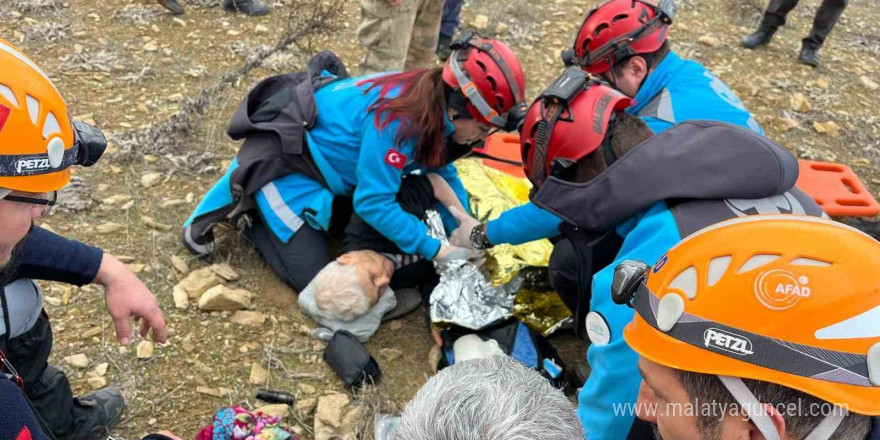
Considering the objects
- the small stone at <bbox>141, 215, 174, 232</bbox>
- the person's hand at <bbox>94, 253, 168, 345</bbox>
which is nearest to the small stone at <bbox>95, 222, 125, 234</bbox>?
the small stone at <bbox>141, 215, 174, 232</bbox>

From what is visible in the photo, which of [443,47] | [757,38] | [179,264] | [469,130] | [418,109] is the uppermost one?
[418,109]

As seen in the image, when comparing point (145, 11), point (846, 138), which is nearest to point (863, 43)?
point (846, 138)

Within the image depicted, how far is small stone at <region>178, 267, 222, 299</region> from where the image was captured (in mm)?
3578

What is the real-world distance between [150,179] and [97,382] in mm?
1624

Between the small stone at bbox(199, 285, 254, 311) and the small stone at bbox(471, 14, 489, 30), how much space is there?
467cm

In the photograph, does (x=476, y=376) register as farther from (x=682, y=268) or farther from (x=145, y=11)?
(x=145, y=11)

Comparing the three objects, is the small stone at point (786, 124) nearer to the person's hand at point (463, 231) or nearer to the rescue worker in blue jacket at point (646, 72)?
the rescue worker in blue jacket at point (646, 72)

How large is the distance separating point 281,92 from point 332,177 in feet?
2.05

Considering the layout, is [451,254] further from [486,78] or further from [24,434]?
[24,434]

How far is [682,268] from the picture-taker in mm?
1514

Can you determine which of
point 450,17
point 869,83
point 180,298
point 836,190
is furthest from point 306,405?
point 869,83

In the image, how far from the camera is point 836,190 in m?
4.74

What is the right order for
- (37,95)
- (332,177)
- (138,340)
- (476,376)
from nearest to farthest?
1. (476,376)
2. (37,95)
3. (138,340)
4. (332,177)

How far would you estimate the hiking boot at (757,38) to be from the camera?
7477 mm
